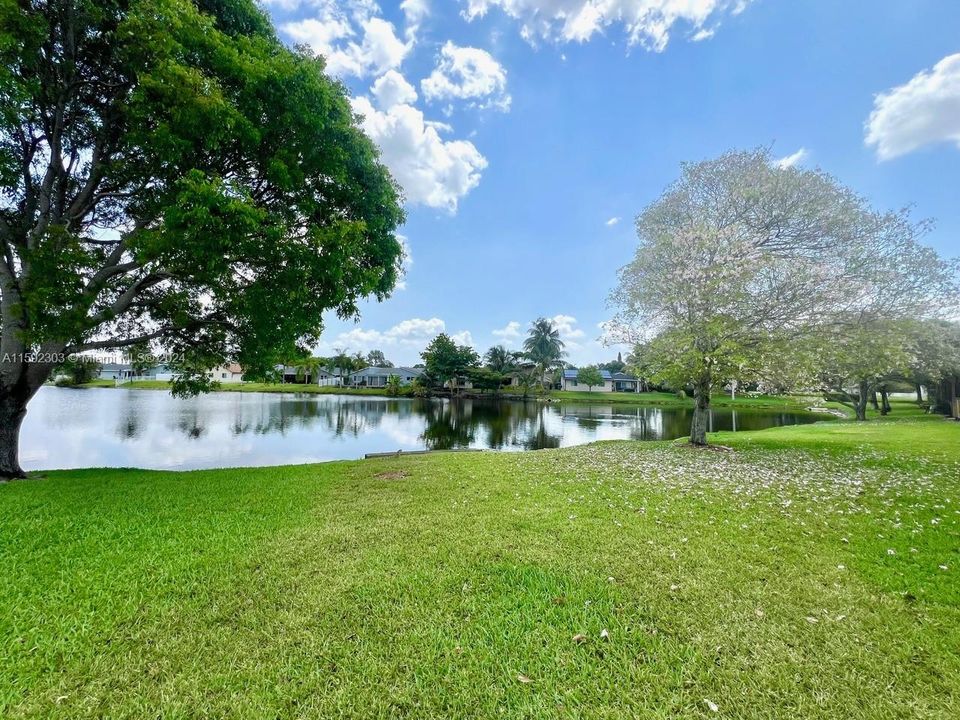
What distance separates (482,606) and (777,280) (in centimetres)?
1300

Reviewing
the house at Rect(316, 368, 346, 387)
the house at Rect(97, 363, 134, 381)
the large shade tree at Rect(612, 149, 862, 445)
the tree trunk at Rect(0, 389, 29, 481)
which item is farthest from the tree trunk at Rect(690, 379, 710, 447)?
the house at Rect(97, 363, 134, 381)

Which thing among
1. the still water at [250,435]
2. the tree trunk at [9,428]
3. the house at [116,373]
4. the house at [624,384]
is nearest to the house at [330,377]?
the house at [116,373]

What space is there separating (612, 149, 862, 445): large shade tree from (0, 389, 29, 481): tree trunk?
16.6m

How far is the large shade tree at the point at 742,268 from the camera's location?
1174 cm

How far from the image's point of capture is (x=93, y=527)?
566 centimetres

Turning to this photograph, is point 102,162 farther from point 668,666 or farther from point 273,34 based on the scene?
point 668,666

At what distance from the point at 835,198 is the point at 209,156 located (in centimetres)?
1645

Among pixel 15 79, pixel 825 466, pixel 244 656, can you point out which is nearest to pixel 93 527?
pixel 244 656

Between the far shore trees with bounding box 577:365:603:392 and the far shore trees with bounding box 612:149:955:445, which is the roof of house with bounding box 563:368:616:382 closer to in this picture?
the far shore trees with bounding box 577:365:603:392

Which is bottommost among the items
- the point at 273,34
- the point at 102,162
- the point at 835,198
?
the point at 102,162

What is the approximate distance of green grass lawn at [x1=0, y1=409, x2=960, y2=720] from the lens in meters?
2.70

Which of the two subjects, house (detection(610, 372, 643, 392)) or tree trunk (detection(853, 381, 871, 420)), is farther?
house (detection(610, 372, 643, 392))

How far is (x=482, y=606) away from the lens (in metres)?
3.68

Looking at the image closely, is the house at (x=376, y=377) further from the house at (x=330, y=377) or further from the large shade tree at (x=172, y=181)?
the large shade tree at (x=172, y=181)
